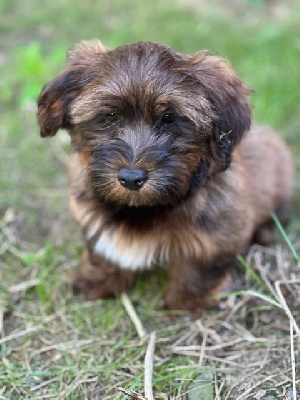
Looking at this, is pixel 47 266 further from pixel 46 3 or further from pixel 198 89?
pixel 46 3

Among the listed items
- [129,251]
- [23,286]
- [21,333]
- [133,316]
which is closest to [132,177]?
[129,251]

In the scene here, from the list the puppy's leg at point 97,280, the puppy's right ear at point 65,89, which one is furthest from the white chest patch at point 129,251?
the puppy's right ear at point 65,89

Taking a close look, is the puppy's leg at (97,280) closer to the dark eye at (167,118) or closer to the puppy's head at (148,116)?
the puppy's head at (148,116)

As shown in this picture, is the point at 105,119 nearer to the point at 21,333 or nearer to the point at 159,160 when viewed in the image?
the point at 159,160

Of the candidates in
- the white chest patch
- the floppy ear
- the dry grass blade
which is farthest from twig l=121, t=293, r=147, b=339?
the floppy ear

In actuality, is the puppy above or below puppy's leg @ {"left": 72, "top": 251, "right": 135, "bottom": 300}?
above

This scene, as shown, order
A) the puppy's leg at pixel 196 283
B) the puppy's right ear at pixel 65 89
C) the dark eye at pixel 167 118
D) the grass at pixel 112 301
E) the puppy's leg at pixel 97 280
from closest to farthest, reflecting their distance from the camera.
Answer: the dark eye at pixel 167 118 < the puppy's right ear at pixel 65 89 < the grass at pixel 112 301 < the puppy's leg at pixel 196 283 < the puppy's leg at pixel 97 280

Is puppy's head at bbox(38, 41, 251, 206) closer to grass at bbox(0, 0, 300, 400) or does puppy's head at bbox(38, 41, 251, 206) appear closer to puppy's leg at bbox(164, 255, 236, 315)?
puppy's leg at bbox(164, 255, 236, 315)

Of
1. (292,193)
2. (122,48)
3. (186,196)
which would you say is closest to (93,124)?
(122,48)
